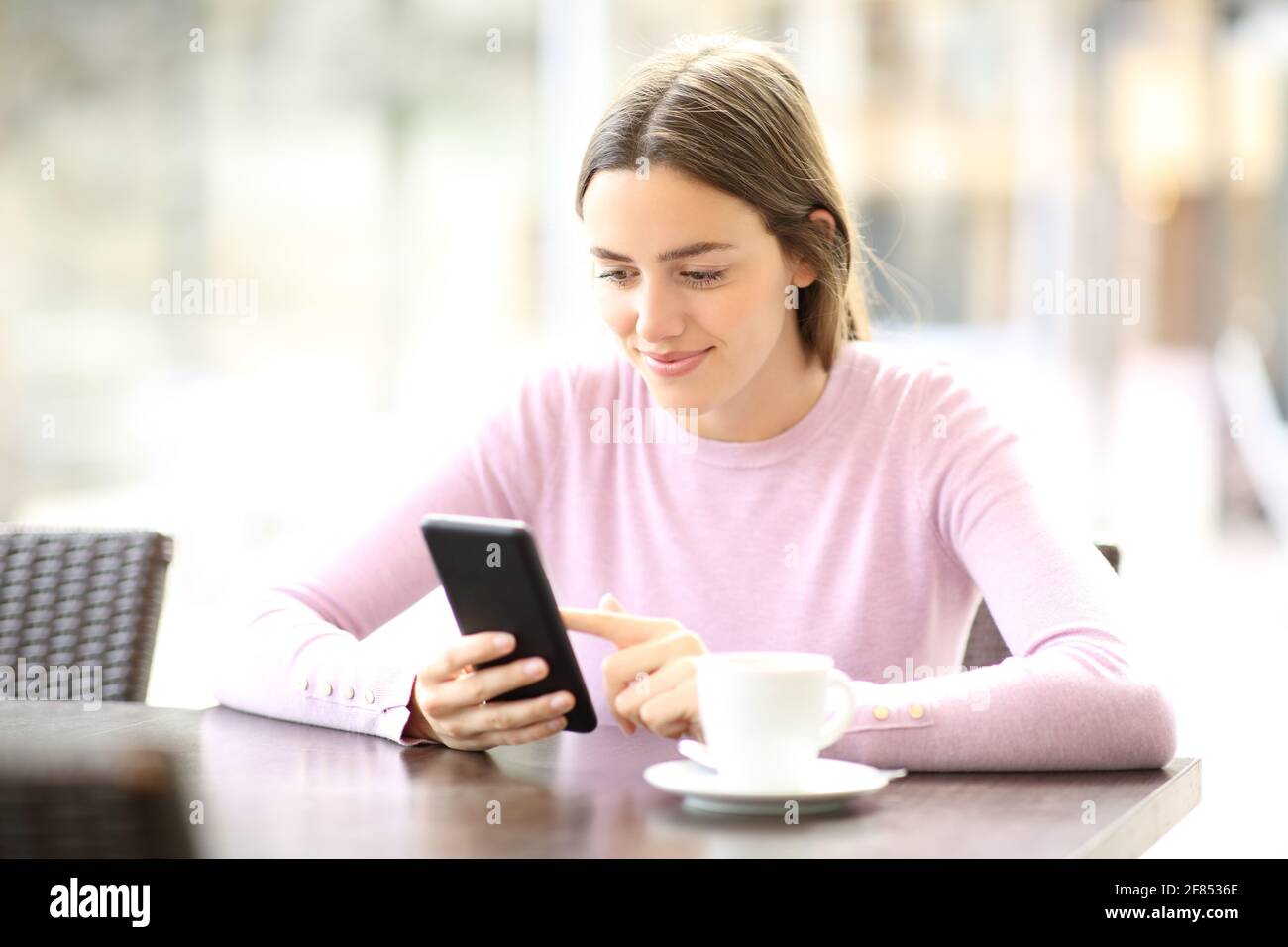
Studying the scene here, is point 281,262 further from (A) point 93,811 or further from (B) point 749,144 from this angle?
(A) point 93,811

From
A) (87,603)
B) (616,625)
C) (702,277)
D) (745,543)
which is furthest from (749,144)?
(87,603)

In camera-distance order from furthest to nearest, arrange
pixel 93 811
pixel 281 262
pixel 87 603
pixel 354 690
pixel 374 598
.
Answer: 1. pixel 281 262
2. pixel 87 603
3. pixel 374 598
4. pixel 354 690
5. pixel 93 811

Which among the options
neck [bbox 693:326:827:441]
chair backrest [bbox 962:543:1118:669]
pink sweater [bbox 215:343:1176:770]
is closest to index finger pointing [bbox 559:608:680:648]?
pink sweater [bbox 215:343:1176:770]

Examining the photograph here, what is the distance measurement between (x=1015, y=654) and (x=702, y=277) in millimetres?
460

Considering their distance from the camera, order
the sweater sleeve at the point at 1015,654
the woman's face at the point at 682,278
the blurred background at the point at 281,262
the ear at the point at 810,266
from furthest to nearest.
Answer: the blurred background at the point at 281,262 < the ear at the point at 810,266 < the woman's face at the point at 682,278 < the sweater sleeve at the point at 1015,654

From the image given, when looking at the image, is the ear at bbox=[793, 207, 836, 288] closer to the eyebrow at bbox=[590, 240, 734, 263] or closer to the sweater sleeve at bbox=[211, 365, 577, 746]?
the eyebrow at bbox=[590, 240, 734, 263]

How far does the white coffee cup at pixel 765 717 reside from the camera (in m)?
0.98

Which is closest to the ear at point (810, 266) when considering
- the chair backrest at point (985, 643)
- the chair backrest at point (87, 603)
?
the chair backrest at point (985, 643)

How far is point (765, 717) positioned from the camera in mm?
981

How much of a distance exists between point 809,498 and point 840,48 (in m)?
4.11

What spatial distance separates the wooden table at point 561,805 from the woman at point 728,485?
2.9 inches

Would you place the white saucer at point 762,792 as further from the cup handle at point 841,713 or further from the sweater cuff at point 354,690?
the sweater cuff at point 354,690

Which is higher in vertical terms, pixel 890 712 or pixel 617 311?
pixel 617 311

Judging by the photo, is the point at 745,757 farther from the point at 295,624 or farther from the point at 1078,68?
the point at 1078,68
